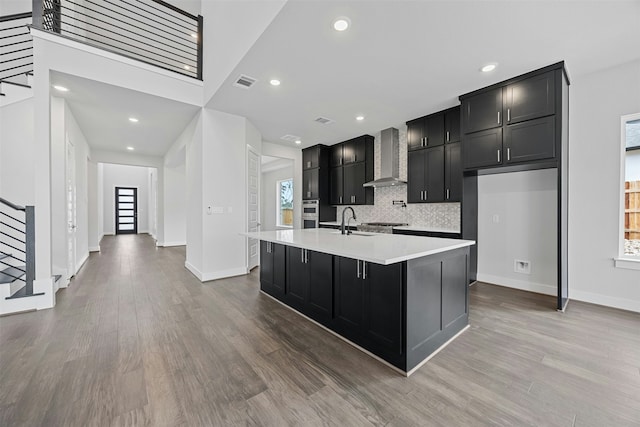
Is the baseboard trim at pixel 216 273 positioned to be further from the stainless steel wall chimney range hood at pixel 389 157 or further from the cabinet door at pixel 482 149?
the cabinet door at pixel 482 149

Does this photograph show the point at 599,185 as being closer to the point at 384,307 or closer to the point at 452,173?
the point at 452,173

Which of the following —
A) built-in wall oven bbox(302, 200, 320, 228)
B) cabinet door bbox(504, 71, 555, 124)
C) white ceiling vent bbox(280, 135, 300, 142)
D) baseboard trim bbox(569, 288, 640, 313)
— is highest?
white ceiling vent bbox(280, 135, 300, 142)

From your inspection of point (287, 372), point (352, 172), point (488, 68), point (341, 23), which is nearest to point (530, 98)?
point (488, 68)

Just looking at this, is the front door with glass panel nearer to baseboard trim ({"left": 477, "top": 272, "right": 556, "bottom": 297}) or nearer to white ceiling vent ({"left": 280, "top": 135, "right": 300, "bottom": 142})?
white ceiling vent ({"left": 280, "top": 135, "right": 300, "bottom": 142})

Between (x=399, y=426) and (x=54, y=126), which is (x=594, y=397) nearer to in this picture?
(x=399, y=426)

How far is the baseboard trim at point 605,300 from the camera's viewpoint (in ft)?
9.58

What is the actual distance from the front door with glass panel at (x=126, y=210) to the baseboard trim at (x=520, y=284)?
46.2 feet

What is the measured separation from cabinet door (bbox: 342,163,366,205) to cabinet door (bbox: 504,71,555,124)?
2.89 m

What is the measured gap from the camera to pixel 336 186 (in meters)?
6.35

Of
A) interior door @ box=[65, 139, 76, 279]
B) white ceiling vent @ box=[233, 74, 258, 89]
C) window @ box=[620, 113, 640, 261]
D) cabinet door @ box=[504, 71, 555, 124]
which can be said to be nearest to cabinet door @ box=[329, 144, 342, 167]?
white ceiling vent @ box=[233, 74, 258, 89]

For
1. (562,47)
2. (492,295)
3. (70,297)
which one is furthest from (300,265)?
(562,47)

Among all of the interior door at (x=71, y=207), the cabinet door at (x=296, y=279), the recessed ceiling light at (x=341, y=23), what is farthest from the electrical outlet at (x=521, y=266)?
the interior door at (x=71, y=207)

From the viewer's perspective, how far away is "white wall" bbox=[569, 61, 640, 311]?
9.74 feet

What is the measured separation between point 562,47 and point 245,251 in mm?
4924
